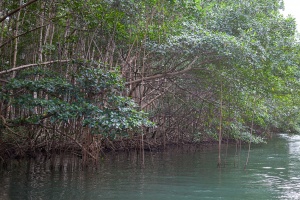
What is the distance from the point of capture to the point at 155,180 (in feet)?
24.4

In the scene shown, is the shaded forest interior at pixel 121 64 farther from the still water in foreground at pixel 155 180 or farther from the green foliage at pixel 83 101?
the still water in foreground at pixel 155 180

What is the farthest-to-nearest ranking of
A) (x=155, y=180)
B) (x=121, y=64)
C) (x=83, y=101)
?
(x=121, y=64) → (x=155, y=180) → (x=83, y=101)

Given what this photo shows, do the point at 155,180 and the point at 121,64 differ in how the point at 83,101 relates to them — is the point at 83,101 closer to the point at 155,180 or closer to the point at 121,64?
the point at 155,180

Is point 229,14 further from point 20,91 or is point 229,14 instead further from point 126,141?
point 20,91

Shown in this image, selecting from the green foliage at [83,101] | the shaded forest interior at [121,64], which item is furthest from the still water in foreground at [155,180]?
the green foliage at [83,101]

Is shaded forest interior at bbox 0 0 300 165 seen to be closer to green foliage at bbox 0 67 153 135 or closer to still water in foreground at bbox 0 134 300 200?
green foliage at bbox 0 67 153 135

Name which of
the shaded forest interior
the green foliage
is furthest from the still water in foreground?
the green foliage

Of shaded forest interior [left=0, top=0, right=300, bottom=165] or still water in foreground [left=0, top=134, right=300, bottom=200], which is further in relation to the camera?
shaded forest interior [left=0, top=0, right=300, bottom=165]

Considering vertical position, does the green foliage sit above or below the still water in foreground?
above

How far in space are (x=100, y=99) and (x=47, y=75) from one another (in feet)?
3.93

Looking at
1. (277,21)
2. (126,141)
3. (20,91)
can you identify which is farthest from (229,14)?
(20,91)

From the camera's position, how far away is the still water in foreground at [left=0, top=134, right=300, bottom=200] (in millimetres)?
6207

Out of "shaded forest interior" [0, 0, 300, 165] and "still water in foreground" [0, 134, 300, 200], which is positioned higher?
"shaded forest interior" [0, 0, 300, 165]

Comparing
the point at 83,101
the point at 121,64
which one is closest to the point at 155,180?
the point at 83,101
